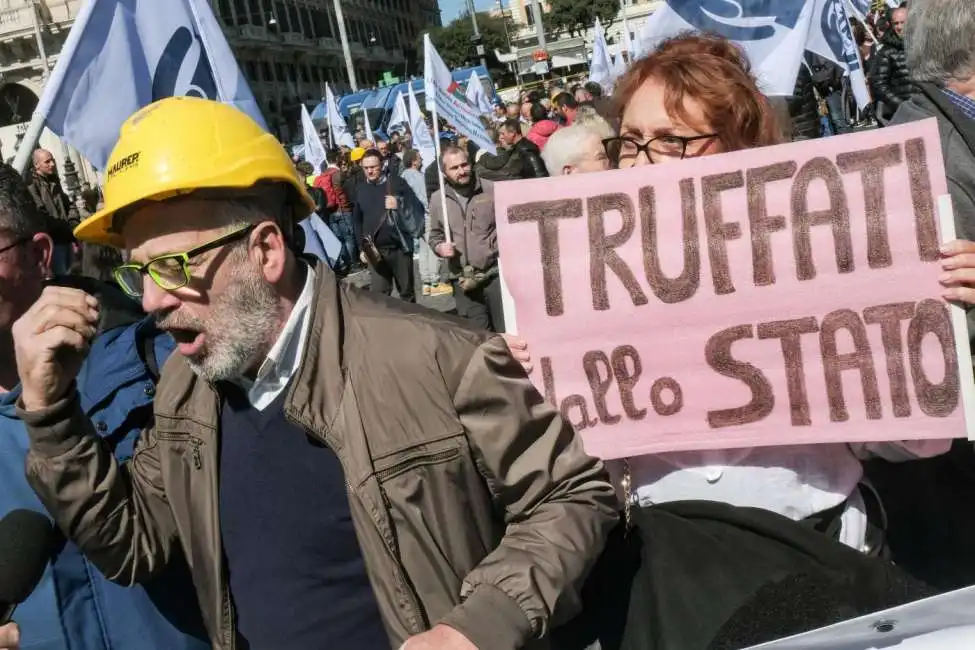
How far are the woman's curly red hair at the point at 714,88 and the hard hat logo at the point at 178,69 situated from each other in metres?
2.18

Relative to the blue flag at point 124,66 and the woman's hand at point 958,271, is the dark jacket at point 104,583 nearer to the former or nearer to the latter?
the blue flag at point 124,66

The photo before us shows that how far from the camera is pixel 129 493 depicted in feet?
7.00

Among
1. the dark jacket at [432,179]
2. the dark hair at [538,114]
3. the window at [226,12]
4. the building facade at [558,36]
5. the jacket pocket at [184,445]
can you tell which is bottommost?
the jacket pocket at [184,445]

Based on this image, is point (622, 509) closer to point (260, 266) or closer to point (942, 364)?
point (942, 364)

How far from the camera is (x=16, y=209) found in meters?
2.37

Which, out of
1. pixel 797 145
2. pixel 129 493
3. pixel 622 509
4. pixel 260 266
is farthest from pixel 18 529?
pixel 797 145

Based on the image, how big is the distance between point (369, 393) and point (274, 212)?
0.43m

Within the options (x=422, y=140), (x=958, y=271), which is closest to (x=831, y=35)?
(x=958, y=271)

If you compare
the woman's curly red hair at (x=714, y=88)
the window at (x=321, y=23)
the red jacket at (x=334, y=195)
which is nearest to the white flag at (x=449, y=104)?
the red jacket at (x=334, y=195)

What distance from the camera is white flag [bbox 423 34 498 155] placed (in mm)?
9836

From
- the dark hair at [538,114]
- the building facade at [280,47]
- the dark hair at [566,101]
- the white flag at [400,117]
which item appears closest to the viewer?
the dark hair at [566,101]

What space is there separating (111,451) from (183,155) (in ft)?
2.45

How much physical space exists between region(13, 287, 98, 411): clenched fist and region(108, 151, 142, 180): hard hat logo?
0.87 ft

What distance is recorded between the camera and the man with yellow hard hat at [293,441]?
5.82ft
